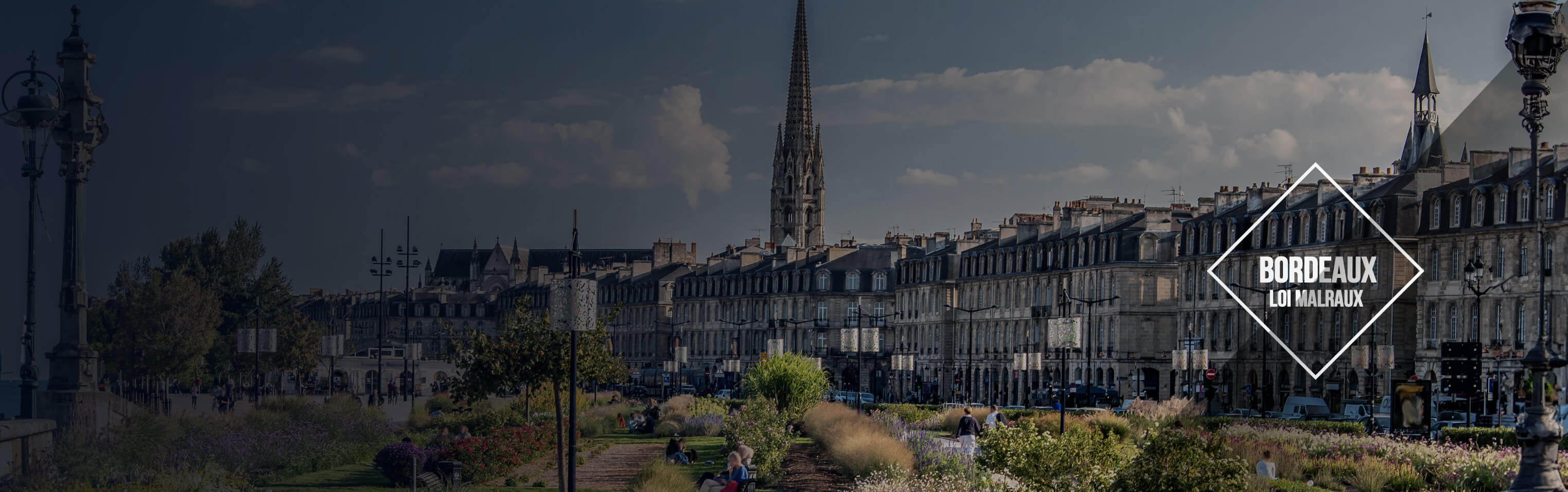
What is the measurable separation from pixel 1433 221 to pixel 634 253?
144585mm

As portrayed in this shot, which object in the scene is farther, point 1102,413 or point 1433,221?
point 1433,221

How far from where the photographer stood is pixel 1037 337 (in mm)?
88562

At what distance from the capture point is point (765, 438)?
32625mm

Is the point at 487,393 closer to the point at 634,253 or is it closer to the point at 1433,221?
the point at 1433,221

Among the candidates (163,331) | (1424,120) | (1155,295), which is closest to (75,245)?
(163,331)

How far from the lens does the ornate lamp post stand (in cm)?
1573

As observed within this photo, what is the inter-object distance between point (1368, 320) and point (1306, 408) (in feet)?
34.9

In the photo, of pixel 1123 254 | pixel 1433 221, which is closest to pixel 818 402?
pixel 1433 221

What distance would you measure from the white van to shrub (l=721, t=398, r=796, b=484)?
25665 mm

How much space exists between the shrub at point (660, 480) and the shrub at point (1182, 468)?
1111 centimetres

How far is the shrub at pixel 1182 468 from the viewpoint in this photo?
15359mm

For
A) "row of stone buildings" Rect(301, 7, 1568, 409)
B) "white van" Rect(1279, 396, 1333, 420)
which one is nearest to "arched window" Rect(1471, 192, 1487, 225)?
"row of stone buildings" Rect(301, 7, 1568, 409)

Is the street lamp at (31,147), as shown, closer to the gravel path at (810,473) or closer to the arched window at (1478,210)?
the gravel path at (810,473)

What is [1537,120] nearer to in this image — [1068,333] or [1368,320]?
[1068,333]
